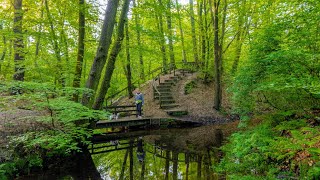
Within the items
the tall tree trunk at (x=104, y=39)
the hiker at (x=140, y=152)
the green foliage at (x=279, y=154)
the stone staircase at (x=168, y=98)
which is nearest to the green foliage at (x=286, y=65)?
the green foliage at (x=279, y=154)

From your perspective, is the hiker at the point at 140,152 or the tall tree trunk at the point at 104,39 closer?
the tall tree trunk at the point at 104,39

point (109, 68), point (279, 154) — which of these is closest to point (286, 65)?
point (279, 154)

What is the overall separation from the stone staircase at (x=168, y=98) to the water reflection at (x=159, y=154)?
6.18 ft

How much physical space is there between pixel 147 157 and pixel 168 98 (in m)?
7.87

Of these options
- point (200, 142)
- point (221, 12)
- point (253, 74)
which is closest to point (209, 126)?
point (200, 142)

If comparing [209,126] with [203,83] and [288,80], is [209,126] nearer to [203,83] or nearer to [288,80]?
[203,83]

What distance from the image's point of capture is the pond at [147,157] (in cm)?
632

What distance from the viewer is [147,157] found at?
26.3 feet

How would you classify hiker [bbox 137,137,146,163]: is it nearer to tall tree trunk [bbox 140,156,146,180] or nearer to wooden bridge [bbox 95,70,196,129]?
tall tree trunk [bbox 140,156,146,180]

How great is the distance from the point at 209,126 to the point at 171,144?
4054 mm

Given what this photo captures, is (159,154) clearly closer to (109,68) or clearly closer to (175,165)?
(175,165)

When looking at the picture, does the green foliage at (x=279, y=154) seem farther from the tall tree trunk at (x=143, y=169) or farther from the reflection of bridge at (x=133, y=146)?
the tall tree trunk at (x=143, y=169)

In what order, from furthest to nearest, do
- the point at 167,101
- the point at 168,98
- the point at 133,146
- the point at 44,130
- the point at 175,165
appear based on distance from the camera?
1. the point at 168,98
2. the point at 167,101
3. the point at 133,146
4. the point at 175,165
5. the point at 44,130

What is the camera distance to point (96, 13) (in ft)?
31.5
